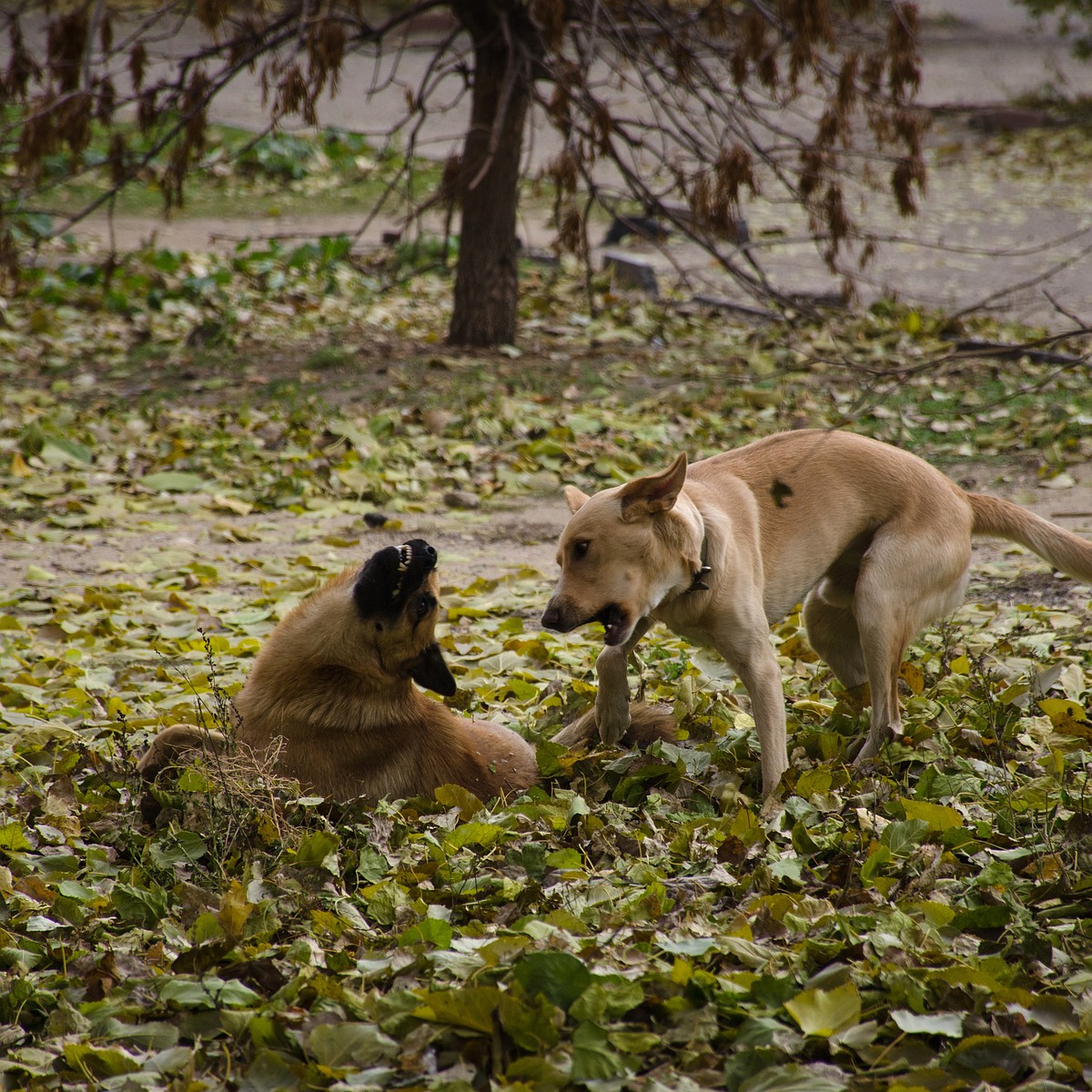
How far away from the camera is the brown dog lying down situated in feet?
13.9

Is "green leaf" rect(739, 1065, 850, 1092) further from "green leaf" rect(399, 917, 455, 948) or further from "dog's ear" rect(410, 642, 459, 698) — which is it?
"dog's ear" rect(410, 642, 459, 698)

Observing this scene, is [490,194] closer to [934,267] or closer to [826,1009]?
[934,267]

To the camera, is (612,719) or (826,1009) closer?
(826,1009)

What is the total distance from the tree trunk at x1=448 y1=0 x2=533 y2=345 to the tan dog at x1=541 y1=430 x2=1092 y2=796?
642 centimetres

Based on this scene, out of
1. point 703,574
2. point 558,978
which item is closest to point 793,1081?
point 558,978

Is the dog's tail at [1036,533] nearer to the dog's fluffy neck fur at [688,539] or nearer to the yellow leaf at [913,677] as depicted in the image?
the yellow leaf at [913,677]

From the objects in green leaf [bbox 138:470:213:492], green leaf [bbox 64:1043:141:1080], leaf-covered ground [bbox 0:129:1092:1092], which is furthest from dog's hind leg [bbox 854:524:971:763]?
green leaf [bbox 138:470:213:492]

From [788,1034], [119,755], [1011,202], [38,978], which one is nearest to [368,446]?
[119,755]

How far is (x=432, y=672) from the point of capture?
175 inches

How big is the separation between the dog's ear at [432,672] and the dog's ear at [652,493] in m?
0.88

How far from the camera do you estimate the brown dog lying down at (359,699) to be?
13.9ft

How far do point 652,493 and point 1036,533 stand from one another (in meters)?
1.59

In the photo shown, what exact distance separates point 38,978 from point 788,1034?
1923mm

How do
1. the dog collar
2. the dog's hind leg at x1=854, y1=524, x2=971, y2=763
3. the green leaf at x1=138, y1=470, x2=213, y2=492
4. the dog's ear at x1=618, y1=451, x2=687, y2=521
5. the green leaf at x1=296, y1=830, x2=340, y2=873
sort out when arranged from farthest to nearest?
the green leaf at x1=138, y1=470, x2=213, y2=492 < the dog's hind leg at x1=854, y1=524, x2=971, y2=763 < the dog collar < the dog's ear at x1=618, y1=451, x2=687, y2=521 < the green leaf at x1=296, y1=830, x2=340, y2=873
